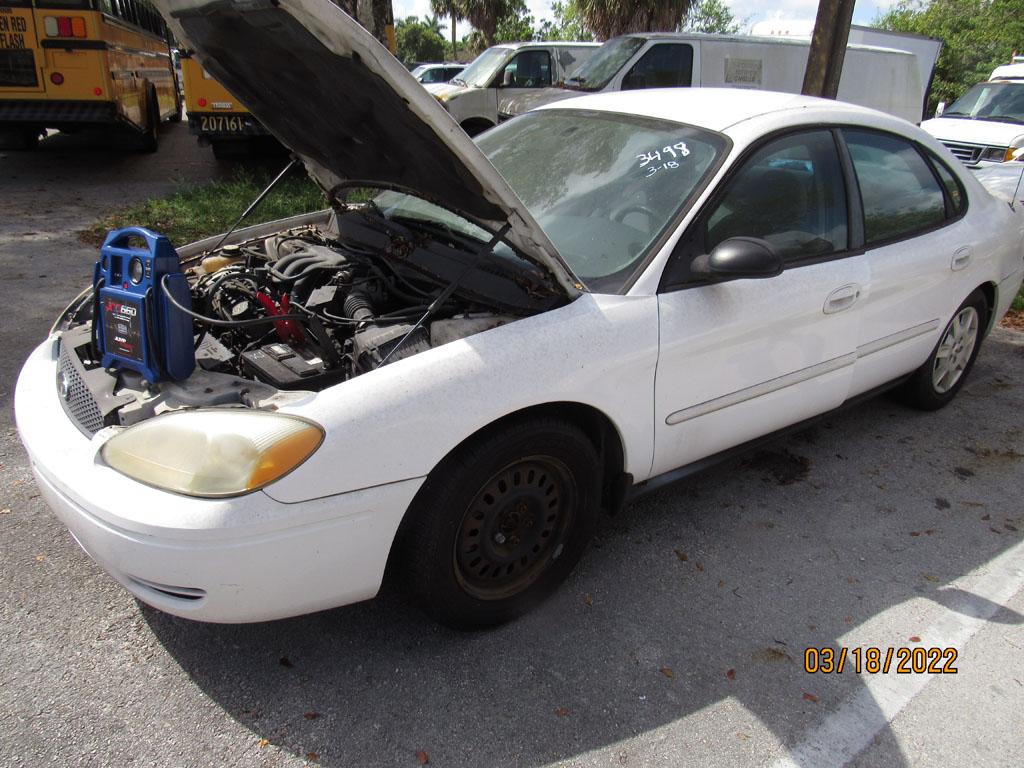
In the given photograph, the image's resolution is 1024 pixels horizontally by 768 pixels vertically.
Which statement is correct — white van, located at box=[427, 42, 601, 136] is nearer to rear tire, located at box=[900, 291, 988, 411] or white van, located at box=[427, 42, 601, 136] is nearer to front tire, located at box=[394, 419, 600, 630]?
rear tire, located at box=[900, 291, 988, 411]

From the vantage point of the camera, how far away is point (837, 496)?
11.7ft

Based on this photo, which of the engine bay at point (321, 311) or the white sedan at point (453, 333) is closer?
the white sedan at point (453, 333)

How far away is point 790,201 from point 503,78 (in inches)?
378

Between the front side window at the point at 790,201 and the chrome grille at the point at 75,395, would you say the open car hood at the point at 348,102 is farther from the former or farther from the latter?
the chrome grille at the point at 75,395

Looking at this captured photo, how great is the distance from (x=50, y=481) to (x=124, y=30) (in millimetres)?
10233

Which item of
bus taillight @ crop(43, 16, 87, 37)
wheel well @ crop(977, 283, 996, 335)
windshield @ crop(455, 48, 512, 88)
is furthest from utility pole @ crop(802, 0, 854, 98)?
bus taillight @ crop(43, 16, 87, 37)

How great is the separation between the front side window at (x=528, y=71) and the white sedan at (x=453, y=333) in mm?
8912

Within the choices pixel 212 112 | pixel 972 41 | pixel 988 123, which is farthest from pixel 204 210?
pixel 972 41

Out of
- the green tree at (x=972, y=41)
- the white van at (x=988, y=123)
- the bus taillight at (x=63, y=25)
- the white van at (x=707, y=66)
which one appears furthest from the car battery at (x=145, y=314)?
the green tree at (x=972, y=41)

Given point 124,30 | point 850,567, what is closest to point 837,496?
point 850,567

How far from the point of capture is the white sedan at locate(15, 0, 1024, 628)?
2.07m

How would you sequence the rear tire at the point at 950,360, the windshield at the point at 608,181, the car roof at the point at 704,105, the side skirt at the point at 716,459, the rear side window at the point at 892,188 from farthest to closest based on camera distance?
1. the rear tire at the point at 950,360
2. the rear side window at the point at 892,188
3. the car roof at the point at 704,105
4. the side skirt at the point at 716,459
5. the windshield at the point at 608,181

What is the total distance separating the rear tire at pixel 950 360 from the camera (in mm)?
4133

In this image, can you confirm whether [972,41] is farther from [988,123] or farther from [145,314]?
[145,314]
